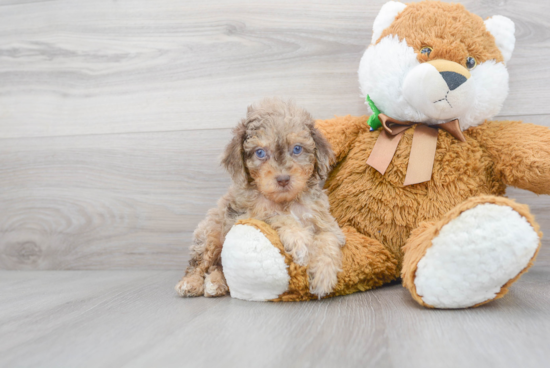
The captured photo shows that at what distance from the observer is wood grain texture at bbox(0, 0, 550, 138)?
1797mm

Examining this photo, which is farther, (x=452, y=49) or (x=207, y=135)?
(x=207, y=135)

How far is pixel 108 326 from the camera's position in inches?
45.0

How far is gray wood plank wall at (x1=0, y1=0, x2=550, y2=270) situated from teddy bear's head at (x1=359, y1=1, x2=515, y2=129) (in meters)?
0.36

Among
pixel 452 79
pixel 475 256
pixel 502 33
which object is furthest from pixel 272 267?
pixel 502 33

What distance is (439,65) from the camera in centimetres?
133

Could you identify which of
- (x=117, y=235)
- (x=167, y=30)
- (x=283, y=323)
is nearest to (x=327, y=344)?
(x=283, y=323)

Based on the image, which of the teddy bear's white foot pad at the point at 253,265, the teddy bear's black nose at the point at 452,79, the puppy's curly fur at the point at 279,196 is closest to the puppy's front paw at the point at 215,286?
the puppy's curly fur at the point at 279,196

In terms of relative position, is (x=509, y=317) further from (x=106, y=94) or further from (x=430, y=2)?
(x=106, y=94)

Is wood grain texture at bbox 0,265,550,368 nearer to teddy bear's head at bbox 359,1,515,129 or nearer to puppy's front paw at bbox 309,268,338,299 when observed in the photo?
puppy's front paw at bbox 309,268,338,299

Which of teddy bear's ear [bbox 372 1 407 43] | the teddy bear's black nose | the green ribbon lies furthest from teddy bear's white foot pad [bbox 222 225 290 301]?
teddy bear's ear [bbox 372 1 407 43]

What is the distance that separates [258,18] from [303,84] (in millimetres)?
370

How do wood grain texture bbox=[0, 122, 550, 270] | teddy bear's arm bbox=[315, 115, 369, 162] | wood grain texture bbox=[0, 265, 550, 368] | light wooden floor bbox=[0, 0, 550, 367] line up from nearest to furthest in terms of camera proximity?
wood grain texture bbox=[0, 265, 550, 368] < teddy bear's arm bbox=[315, 115, 369, 162] < light wooden floor bbox=[0, 0, 550, 367] < wood grain texture bbox=[0, 122, 550, 270]

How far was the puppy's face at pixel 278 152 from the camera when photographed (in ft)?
4.20

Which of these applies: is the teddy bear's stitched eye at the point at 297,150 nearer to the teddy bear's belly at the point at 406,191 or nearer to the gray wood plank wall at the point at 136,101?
the teddy bear's belly at the point at 406,191
